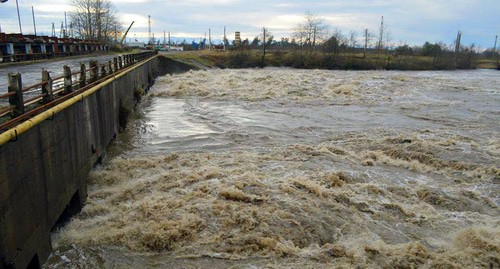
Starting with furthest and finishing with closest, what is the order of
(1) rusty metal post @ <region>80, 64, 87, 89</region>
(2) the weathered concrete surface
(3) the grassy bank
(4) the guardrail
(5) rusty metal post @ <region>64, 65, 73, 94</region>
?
(3) the grassy bank
(1) rusty metal post @ <region>80, 64, 87, 89</region>
(5) rusty metal post @ <region>64, 65, 73, 94</region>
(4) the guardrail
(2) the weathered concrete surface

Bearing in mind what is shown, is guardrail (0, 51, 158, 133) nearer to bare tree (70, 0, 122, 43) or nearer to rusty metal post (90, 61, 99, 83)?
rusty metal post (90, 61, 99, 83)

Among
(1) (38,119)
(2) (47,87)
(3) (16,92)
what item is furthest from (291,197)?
(3) (16,92)

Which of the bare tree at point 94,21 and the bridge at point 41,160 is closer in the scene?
the bridge at point 41,160

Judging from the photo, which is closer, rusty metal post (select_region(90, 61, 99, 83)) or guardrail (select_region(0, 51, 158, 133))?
guardrail (select_region(0, 51, 158, 133))

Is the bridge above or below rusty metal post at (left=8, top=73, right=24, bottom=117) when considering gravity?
below

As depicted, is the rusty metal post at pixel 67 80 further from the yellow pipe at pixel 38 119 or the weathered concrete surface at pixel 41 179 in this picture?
the weathered concrete surface at pixel 41 179

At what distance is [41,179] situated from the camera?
717cm

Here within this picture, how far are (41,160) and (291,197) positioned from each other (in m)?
5.37

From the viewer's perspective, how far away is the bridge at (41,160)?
19.5 ft

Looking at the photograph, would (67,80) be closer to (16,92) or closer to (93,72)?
(16,92)

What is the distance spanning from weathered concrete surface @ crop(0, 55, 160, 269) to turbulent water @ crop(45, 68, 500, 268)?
55cm

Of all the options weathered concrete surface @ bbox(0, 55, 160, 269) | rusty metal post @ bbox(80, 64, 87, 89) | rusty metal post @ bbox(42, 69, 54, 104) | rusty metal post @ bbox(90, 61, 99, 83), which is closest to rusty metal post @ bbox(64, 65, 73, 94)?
weathered concrete surface @ bbox(0, 55, 160, 269)

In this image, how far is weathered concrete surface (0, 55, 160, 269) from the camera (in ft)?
19.3

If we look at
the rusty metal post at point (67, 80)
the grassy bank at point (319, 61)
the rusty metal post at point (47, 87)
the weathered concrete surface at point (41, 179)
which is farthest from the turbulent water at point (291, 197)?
the grassy bank at point (319, 61)
